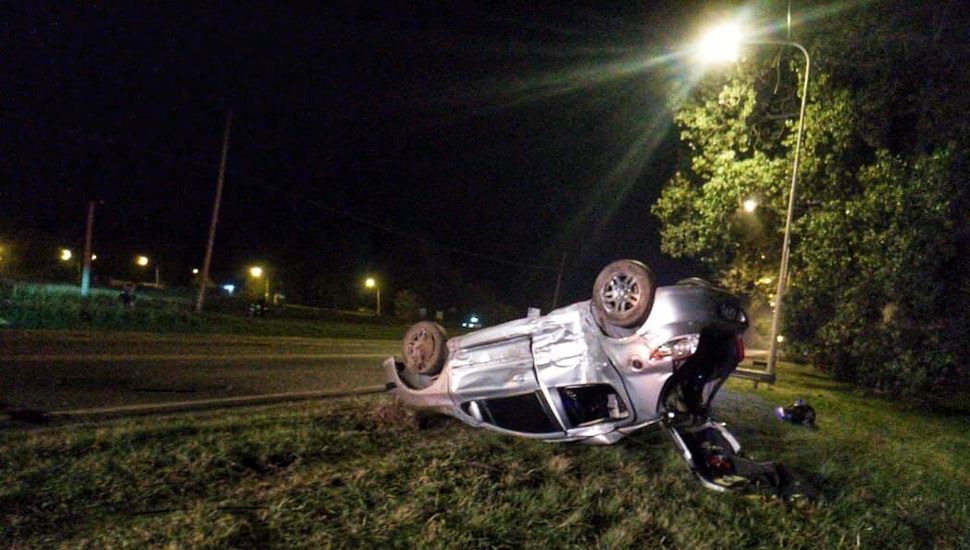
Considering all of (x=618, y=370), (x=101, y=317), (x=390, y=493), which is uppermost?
(x=101, y=317)

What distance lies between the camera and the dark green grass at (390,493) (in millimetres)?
3826

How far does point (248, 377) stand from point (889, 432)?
1009 cm

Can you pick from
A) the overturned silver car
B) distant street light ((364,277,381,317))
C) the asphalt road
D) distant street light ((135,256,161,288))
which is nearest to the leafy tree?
the asphalt road

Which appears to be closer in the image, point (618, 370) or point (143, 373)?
point (618, 370)

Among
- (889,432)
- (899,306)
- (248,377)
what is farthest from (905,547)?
(899,306)

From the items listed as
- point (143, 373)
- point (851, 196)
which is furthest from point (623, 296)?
point (851, 196)

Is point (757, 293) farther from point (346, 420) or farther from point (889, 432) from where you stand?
point (346, 420)

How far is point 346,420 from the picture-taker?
655 cm

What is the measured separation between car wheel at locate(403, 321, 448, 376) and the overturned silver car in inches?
12.2

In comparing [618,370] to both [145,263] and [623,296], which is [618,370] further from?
[145,263]

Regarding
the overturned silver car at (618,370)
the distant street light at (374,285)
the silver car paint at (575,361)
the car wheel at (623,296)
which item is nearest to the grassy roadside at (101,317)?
the silver car paint at (575,361)

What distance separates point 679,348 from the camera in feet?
17.0

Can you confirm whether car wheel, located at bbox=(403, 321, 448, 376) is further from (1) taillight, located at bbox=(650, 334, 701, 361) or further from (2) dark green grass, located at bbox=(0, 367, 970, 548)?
(1) taillight, located at bbox=(650, 334, 701, 361)

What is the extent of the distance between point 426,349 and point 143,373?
5.46 meters
